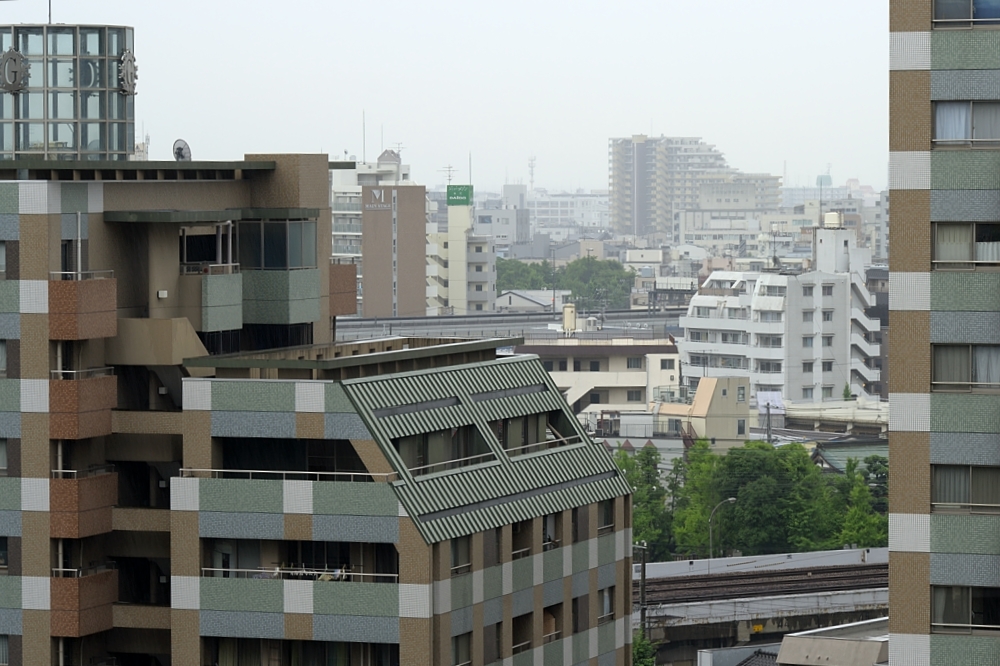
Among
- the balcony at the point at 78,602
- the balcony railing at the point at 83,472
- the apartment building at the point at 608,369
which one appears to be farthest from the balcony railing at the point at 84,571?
the apartment building at the point at 608,369

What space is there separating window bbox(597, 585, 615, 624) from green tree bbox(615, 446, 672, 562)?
62.7 metres

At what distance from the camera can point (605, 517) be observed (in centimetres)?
5734

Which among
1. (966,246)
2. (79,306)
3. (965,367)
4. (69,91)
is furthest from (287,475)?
(69,91)

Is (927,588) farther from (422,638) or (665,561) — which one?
(665,561)

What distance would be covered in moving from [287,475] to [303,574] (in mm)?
2288

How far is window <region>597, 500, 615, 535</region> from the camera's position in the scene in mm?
56969

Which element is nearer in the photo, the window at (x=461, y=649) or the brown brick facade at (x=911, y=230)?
the brown brick facade at (x=911, y=230)

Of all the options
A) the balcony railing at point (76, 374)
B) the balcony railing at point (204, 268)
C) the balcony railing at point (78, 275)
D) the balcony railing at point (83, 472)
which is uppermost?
the balcony railing at point (204, 268)

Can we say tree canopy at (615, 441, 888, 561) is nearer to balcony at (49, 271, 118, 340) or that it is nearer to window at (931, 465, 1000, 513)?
balcony at (49, 271, 118, 340)

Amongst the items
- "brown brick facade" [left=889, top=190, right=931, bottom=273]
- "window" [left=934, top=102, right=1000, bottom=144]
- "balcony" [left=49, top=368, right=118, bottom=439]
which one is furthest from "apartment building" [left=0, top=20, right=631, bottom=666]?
"window" [left=934, top=102, right=1000, bottom=144]

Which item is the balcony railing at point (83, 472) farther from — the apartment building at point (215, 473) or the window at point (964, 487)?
the window at point (964, 487)

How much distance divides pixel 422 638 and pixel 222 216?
12.0 meters

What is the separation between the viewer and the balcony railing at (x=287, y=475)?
4894 cm

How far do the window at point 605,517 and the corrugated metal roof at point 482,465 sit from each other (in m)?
0.28
